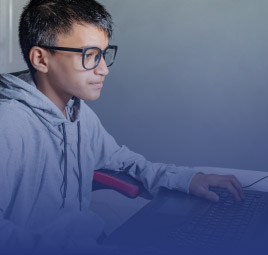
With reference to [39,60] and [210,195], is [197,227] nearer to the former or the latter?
[210,195]

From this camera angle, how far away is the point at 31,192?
3.29ft

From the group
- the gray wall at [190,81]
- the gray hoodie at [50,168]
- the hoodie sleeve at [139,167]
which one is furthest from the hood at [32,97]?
the gray wall at [190,81]

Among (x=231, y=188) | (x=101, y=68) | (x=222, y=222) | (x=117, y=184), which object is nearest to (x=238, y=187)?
(x=231, y=188)

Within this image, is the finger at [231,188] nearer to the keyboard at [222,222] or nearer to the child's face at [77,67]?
the keyboard at [222,222]

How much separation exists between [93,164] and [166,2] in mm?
1226

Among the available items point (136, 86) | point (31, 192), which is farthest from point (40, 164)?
point (136, 86)

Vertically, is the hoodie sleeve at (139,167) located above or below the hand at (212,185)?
below

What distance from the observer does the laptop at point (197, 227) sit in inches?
28.8

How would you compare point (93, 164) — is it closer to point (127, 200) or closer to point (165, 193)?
point (165, 193)

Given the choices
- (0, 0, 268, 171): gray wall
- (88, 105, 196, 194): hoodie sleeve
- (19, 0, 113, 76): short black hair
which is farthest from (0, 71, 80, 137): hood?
(0, 0, 268, 171): gray wall

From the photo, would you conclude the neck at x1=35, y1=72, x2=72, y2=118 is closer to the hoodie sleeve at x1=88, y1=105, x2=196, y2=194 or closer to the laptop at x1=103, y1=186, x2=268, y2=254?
the hoodie sleeve at x1=88, y1=105, x2=196, y2=194

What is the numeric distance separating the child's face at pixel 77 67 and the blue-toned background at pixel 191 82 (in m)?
1.18

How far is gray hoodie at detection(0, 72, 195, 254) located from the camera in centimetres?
87

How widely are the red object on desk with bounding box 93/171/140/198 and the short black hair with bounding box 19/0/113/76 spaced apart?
1.11ft
